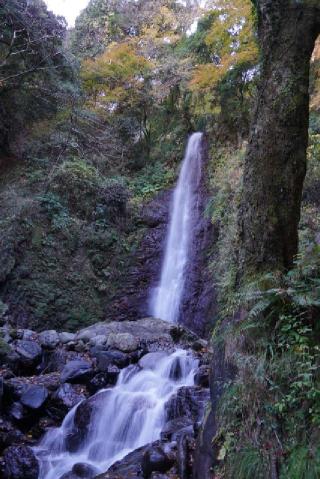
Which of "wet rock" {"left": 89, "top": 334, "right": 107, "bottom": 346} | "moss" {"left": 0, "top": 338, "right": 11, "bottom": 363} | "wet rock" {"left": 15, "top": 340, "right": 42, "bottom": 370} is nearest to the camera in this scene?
"moss" {"left": 0, "top": 338, "right": 11, "bottom": 363}

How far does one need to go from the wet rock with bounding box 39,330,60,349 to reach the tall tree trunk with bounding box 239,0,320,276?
706 centimetres

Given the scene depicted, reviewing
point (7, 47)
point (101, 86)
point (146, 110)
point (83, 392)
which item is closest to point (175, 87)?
point (146, 110)

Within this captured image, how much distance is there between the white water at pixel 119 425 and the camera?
6.17 metres

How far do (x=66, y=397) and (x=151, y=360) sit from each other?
1.82 metres

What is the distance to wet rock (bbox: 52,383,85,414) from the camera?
730cm

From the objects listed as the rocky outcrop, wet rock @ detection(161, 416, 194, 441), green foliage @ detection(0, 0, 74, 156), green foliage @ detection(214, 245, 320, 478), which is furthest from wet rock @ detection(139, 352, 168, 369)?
green foliage @ detection(0, 0, 74, 156)

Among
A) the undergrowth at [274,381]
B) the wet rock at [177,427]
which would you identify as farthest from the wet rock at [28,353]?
the undergrowth at [274,381]

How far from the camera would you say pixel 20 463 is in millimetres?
5594

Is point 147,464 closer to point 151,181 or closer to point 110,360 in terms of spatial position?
point 110,360

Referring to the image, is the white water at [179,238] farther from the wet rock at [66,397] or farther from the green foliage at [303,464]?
the green foliage at [303,464]

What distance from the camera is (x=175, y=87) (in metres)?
17.4

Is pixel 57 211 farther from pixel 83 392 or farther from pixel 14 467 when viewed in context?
pixel 14 467

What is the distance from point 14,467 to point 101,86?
14644 millimetres

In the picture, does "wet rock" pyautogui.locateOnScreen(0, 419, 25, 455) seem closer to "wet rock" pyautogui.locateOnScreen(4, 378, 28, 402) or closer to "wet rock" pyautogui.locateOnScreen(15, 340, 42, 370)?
"wet rock" pyautogui.locateOnScreen(4, 378, 28, 402)
